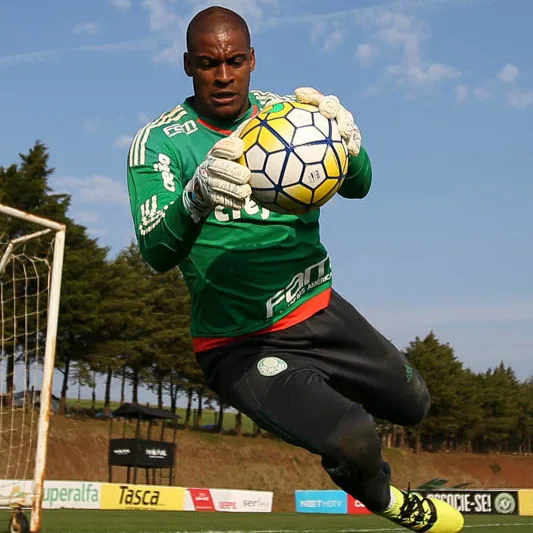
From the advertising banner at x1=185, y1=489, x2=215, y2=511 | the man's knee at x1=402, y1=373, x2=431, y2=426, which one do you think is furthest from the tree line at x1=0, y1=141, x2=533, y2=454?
the man's knee at x1=402, y1=373, x2=431, y2=426

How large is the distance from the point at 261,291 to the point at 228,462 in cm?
4896

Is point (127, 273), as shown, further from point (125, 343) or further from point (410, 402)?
point (410, 402)

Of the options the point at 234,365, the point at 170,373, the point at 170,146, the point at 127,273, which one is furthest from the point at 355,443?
the point at 170,373

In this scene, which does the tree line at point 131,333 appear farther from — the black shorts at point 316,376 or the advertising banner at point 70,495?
the black shorts at point 316,376

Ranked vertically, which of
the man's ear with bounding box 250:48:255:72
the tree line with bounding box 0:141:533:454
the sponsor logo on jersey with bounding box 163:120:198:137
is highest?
the tree line with bounding box 0:141:533:454

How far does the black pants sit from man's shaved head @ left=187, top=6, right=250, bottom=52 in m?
1.75

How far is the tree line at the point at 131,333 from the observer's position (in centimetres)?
4944

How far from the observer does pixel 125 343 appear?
174 feet

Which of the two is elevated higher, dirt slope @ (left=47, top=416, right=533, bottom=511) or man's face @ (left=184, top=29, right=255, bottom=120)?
man's face @ (left=184, top=29, right=255, bottom=120)

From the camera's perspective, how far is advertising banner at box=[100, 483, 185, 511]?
24859 mm

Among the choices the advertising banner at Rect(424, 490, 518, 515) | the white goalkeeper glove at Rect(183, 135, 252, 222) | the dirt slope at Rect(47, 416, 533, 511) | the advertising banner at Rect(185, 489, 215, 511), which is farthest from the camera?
the dirt slope at Rect(47, 416, 533, 511)

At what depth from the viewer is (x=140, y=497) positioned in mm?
25594

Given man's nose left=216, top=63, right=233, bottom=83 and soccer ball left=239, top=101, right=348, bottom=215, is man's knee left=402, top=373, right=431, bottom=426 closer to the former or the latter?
soccer ball left=239, top=101, right=348, bottom=215

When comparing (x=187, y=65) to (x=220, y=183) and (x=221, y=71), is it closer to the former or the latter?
(x=221, y=71)
